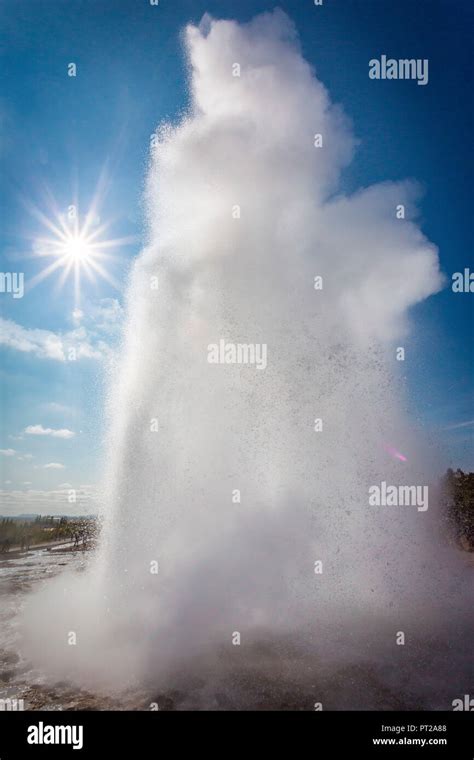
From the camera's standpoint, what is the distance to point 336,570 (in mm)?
12688

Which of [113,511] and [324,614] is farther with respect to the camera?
[113,511]

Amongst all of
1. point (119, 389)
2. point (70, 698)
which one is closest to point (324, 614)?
point (70, 698)

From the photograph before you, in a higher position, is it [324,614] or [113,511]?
[113,511]

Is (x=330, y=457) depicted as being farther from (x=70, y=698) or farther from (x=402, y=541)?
(x=70, y=698)

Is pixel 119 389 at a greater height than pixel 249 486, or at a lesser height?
greater

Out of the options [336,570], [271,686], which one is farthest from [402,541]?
[271,686]
